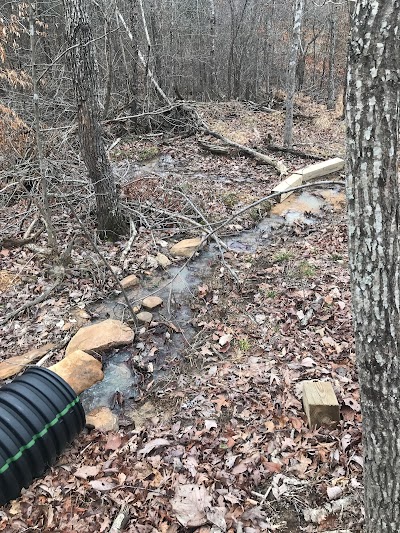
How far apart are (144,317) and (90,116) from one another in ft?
11.7

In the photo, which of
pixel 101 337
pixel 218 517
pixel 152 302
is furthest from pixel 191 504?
pixel 152 302

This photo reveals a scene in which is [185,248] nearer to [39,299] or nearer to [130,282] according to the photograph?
[130,282]

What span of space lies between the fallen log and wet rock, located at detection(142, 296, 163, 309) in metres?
6.15

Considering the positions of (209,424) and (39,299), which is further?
(39,299)

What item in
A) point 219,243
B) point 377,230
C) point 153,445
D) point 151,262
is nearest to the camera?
point 377,230

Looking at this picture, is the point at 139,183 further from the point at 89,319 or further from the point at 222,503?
the point at 222,503

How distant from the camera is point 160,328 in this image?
5.93m

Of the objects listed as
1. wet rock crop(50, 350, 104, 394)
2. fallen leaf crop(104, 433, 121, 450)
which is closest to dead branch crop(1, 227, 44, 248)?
wet rock crop(50, 350, 104, 394)

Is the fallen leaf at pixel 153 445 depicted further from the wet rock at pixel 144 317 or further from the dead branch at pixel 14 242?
the dead branch at pixel 14 242

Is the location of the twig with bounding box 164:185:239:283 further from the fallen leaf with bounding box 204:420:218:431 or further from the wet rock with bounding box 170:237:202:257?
the fallen leaf with bounding box 204:420:218:431

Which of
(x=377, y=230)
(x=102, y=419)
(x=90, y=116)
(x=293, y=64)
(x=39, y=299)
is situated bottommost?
(x=102, y=419)

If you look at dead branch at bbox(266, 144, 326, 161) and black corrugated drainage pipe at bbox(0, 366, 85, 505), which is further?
dead branch at bbox(266, 144, 326, 161)

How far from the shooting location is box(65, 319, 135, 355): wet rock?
17.9ft

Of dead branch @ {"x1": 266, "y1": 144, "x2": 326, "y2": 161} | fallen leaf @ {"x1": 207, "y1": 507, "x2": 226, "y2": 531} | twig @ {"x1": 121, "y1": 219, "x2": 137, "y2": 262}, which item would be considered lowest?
fallen leaf @ {"x1": 207, "y1": 507, "x2": 226, "y2": 531}
